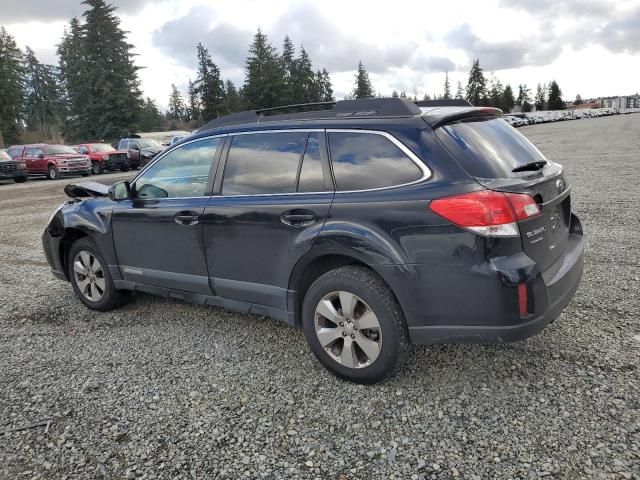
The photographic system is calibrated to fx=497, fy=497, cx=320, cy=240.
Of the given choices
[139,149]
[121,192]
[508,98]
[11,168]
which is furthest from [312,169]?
[508,98]

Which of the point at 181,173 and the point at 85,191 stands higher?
the point at 181,173

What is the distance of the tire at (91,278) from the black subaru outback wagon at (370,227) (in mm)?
819

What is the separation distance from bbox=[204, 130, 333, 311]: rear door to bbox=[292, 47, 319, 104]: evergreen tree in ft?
276

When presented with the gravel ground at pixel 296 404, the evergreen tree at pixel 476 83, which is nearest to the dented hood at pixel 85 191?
the gravel ground at pixel 296 404

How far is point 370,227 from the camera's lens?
118 inches

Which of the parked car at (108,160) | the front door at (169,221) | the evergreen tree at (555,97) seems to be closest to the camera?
the front door at (169,221)

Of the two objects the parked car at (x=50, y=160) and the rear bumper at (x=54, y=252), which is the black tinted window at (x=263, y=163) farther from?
the parked car at (x=50, y=160)

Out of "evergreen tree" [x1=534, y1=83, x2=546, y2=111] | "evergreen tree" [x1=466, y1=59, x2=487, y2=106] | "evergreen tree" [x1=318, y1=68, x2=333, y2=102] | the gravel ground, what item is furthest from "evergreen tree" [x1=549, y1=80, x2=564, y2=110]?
the gravel ground

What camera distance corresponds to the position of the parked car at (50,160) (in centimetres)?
2381

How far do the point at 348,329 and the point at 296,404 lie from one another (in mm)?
571

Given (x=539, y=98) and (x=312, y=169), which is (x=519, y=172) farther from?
(x=539, y=98)

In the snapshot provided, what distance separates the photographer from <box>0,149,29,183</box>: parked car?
22156mm

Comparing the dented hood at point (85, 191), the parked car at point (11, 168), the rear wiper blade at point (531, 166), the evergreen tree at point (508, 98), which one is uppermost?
the evergreen tree at point (508, 98)

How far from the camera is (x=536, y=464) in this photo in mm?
2461
